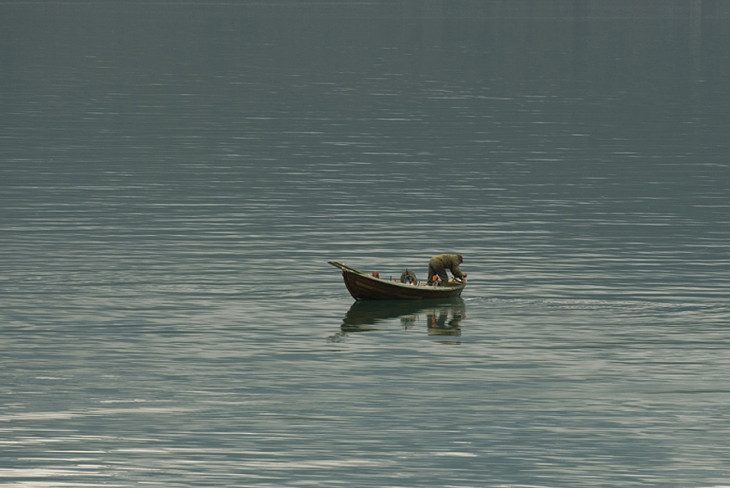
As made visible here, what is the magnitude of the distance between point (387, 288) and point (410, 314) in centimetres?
128

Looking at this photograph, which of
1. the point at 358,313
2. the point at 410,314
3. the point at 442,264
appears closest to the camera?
the point at 358,313

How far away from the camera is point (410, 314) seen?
206ft

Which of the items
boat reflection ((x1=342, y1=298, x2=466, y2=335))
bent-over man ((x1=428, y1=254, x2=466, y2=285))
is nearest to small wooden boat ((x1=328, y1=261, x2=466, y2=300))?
boat reflection ((x1=342, y1=298, x2=466, y2=335))

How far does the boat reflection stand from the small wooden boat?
0.28 metres

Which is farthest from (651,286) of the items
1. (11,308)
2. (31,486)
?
(31,486)

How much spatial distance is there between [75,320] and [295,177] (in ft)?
153

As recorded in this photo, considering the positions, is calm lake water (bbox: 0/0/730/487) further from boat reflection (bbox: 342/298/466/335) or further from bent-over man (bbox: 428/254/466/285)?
bent-over man (bbox: 428/254/466/285)

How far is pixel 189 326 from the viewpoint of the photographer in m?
60.2

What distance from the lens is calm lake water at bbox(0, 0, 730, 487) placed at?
44438 mm

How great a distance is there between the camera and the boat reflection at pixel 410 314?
60.5 meters

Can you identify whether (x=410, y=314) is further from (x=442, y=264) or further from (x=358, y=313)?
(x=442, y=264)

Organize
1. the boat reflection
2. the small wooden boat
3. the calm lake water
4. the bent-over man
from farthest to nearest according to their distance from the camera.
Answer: the bent-over man
the small wooden boat
the boat reflection
the calm lake water

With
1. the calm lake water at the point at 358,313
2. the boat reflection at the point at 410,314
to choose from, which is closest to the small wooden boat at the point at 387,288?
the boat reflection at the point at 410,314

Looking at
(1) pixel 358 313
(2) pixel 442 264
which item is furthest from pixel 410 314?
(2) pixel 442 264
